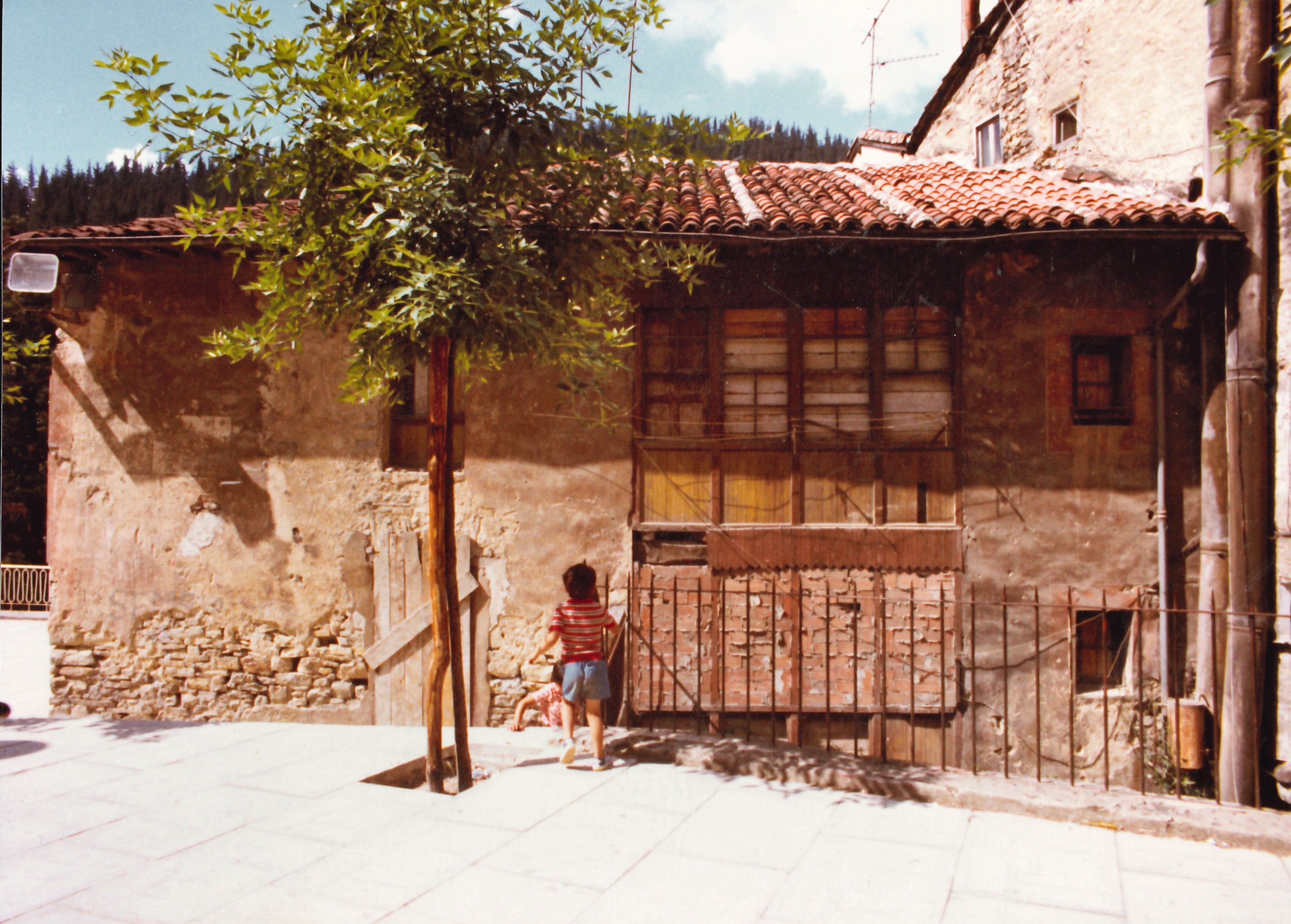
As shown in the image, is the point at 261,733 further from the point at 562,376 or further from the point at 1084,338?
the point at 1084,338

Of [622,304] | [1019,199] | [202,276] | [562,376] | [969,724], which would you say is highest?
[1019,199]

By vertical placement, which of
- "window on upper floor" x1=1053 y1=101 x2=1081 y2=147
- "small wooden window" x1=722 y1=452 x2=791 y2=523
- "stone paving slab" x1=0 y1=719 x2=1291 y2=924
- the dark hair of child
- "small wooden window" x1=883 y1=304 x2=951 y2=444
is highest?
"window on upper floor" x1=1053 y1=101 x2=1081 y2=147

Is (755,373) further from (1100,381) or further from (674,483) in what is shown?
(1100,381)

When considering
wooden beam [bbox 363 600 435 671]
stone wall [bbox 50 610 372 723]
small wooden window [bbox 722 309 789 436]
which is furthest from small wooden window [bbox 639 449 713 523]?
stone wall [bbox 50 610 372 723]

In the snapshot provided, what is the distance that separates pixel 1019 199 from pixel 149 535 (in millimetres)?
8884

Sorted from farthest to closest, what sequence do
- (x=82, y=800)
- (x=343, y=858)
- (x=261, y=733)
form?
(x=261, y=733)
(x=82, y=800)
(x=343, y=858)

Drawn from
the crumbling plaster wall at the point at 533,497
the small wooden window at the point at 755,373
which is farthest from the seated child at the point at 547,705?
the small wooden window at the point at 755,373

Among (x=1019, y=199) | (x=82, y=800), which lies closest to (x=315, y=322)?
(x=82, y=800)

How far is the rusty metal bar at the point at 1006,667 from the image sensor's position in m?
5.38

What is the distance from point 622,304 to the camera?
6.79 m

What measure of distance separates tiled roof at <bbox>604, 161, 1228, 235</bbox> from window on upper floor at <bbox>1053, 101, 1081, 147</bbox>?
86cm

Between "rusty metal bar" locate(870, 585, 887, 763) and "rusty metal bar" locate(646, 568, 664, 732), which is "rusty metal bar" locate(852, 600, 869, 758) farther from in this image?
"rusty metal bar" locate(646, 568, 664, 732)

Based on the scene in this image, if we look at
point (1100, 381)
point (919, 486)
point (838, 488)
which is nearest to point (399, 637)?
point (838, 488)

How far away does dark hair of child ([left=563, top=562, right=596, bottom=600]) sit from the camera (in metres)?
5.54
